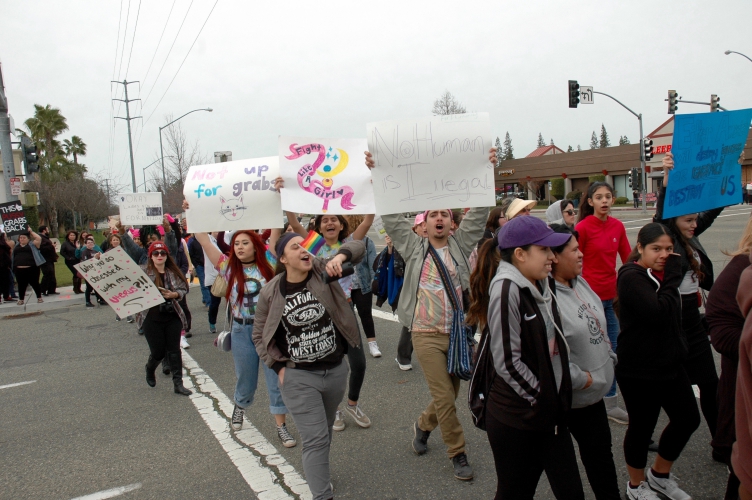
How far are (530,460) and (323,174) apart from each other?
2.78m

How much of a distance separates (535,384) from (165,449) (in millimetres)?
3247

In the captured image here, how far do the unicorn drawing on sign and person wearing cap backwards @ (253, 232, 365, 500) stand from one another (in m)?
1.10

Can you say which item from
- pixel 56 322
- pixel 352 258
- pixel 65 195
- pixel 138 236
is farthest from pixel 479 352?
pixel 65 195

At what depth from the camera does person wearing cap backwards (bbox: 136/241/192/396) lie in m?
5.91

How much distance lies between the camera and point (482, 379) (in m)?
2.76

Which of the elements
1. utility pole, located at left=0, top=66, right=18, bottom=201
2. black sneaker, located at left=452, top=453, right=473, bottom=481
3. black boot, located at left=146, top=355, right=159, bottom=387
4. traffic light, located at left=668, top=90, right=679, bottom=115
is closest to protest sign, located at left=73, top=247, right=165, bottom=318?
black boot, located at left=146, top=355, right=159, bottom=387

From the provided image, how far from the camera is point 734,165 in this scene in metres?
4.36

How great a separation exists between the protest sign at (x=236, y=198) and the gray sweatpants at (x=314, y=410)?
5.55 feet

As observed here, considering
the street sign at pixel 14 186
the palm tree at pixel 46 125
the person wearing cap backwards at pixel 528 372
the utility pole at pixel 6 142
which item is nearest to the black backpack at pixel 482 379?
the person wearing cap backwards at pixel 528 372

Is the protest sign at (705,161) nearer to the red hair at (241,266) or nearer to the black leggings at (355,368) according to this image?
the black leggings at (355,368)

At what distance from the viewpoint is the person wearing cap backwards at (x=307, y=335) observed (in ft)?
10.9

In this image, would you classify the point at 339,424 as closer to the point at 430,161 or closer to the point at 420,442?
the point at 420,442

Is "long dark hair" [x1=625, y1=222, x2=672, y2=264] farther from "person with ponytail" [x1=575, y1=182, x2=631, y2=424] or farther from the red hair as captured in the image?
the red hair

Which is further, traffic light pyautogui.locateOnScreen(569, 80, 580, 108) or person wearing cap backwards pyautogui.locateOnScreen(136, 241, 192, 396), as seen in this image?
traffic light pyautogui.locateOnScreen(569, 80, 580, 108)
